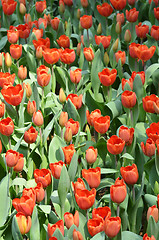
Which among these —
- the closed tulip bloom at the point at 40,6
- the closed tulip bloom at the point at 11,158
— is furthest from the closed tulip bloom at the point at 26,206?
the closed tulip bloom at the point at 40,6

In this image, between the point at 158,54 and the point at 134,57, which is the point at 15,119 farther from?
the point at 158,54

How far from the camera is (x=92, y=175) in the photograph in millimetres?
1504

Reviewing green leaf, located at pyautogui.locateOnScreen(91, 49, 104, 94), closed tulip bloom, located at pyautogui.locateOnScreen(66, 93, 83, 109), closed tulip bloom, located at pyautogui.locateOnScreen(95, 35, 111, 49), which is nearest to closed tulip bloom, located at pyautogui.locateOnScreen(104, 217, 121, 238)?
closed tulip bloom, located at pyautogui.locateOnScreen(66, 93, 83, 109)

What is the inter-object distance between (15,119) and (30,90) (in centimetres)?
16

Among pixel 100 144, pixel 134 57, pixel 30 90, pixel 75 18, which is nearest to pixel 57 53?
pixel 30 90

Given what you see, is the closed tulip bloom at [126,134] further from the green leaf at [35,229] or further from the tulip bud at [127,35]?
the tulip bud at [127,35]

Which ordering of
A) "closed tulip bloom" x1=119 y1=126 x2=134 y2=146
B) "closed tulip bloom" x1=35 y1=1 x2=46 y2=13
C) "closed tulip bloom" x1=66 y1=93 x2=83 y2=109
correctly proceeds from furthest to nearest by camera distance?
"closed tulip bloom" x1=35 y1=1 x2=46 y2=13 → "closed tulip bloom" x1=66 y1=93 x2=83 y2=109 → "closed tulip bloom" x1=119 y1=126 x2=134 y2=146

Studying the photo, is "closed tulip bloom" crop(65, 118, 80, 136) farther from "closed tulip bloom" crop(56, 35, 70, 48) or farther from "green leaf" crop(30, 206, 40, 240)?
"closed tulip bloom" crop(56, 35, 70, 48)

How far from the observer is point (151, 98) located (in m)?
1.95

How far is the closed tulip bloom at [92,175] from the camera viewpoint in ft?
4.92

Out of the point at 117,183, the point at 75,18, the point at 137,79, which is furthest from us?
the point at 75,18

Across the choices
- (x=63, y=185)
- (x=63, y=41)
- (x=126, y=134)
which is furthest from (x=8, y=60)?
(x=63, y=185)

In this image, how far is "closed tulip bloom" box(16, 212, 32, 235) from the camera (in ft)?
4.47

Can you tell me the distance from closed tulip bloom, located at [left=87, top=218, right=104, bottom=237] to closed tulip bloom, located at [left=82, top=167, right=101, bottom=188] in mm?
197
